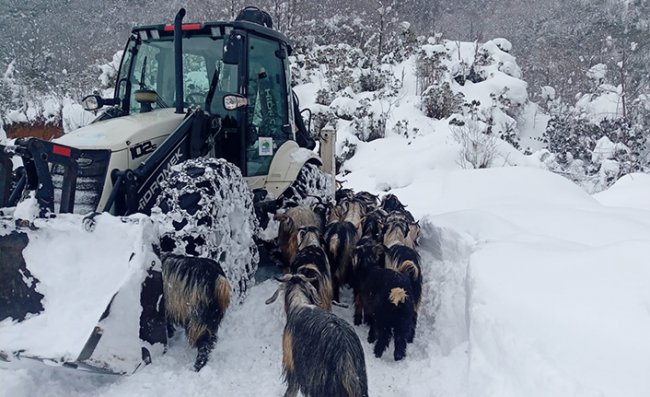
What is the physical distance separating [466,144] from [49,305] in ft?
31.9

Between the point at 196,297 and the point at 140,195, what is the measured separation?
106 cm

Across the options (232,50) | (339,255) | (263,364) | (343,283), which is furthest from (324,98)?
(263,364)

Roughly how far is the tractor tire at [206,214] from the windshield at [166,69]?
138cm

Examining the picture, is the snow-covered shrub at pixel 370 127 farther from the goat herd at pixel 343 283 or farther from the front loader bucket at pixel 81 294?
the front loader bucket at pixel 81 294

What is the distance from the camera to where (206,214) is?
3.75m

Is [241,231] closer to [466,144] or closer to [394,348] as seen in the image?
[394,348]

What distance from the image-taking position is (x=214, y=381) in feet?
11.5

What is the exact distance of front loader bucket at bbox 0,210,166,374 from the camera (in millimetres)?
2952

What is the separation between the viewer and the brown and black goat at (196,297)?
3.49 metres

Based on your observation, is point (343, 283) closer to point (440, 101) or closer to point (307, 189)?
point (307, 189)

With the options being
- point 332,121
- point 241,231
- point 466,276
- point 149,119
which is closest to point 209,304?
point 241,231

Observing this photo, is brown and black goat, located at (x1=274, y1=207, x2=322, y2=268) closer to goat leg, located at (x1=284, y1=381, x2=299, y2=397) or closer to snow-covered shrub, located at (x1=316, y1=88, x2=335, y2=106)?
goat leg, located at (x1=284, y1=381, x2=299, y2=397)

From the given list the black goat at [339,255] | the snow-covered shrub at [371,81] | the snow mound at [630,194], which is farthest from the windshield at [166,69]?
the snow-covered shrub at [371,81]

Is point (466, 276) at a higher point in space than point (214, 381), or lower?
higher
